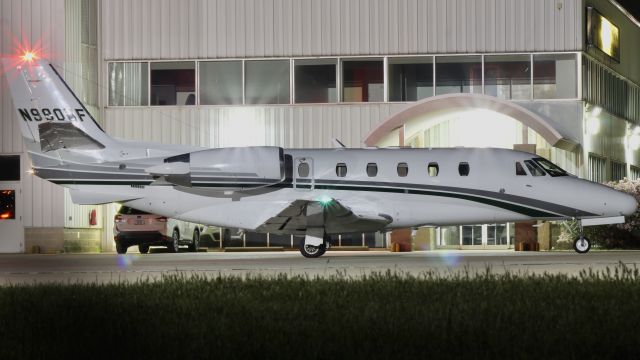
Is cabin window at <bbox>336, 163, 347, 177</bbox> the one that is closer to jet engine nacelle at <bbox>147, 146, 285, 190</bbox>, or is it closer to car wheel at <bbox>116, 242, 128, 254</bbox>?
jet engine nacelle at <bbox>147, 146, 285, 190</bbox>

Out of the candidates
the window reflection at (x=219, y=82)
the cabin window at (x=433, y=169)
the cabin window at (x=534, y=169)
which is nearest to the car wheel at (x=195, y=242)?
the window reflection at (x=219, y=82)

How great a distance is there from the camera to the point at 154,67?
131 ft

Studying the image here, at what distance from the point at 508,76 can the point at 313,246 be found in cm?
1381

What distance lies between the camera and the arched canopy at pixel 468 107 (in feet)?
113

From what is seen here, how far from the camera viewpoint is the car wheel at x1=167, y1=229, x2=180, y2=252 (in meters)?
35.8

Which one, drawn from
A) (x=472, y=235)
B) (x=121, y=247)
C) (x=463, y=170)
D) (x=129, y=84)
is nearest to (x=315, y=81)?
(x=129, y=84)

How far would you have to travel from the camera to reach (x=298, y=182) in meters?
28.2

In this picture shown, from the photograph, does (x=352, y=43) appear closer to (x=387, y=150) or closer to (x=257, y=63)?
(x=257, y=63)

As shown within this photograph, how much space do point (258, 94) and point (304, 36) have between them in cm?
263

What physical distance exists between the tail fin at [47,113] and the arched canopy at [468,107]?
10116 mm

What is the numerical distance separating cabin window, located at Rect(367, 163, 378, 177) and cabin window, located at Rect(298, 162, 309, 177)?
61.2 inches

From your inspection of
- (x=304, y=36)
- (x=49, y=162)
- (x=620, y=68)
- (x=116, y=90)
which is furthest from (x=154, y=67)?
(x=620, y=68)

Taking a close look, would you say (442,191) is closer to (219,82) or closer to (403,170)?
(403,170)

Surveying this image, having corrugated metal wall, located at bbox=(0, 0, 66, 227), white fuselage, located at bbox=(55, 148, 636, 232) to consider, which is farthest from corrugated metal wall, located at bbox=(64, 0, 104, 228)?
white fuselage, located at bbox=(55, 148, 636, 232)
